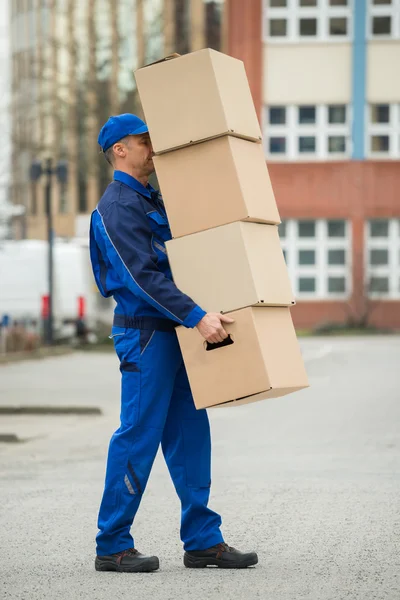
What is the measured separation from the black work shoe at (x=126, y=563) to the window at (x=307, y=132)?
145ft

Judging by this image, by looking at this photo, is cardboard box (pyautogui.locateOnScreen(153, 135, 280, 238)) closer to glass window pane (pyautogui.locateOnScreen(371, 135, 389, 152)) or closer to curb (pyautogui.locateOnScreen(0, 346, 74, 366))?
curb (pyautogui.locateOnScreen(0, 346, 74, 366))

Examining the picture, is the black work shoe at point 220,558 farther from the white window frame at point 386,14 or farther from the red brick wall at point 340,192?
the white window frame at point 386,14

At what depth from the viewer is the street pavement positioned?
5725mm

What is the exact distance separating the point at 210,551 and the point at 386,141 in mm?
44702

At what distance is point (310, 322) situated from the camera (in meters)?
48.9

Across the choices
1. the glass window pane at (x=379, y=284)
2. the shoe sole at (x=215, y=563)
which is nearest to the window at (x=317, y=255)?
the glass window pane at (x=379, y=284)

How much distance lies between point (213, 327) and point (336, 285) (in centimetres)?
4394

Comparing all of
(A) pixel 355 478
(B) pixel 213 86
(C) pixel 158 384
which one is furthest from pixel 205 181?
(A) pixel 355 478

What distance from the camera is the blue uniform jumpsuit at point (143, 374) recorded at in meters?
5.88

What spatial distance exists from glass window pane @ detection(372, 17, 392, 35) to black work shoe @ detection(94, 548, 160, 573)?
45.4 metres

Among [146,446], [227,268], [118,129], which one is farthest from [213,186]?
[146,446]

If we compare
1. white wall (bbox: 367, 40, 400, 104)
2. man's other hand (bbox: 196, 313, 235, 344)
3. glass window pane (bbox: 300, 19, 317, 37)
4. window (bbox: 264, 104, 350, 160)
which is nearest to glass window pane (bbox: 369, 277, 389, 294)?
window (bbox: 264, 104, 350, 160)

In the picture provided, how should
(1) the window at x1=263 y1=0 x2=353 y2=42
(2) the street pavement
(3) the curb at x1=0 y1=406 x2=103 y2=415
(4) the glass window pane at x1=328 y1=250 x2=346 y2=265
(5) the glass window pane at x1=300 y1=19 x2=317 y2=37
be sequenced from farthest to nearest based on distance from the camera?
(5) the glass window pane at x1=300 y1=19 x2=317 y2=37, (1) the window at x1=263 y1=0 x2=353 y2=42, (4) the glass window pane at x1=328 y1=250 x2=346 y2=265, (3) the curb at x1=0 y1=406 x2=103 y2=415, (2) the street pavement

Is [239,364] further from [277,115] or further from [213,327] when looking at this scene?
[277,115]
